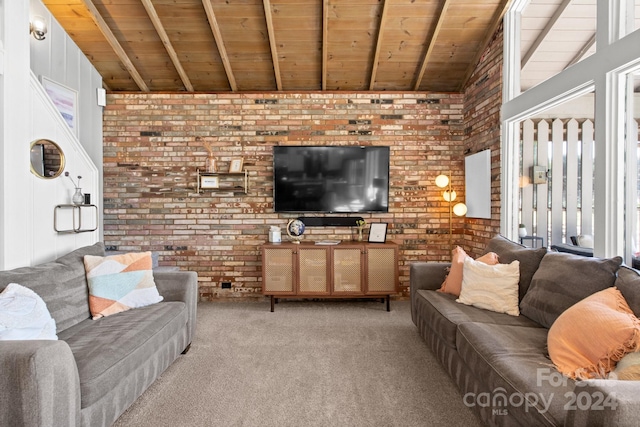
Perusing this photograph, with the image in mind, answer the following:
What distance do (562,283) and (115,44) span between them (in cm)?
455

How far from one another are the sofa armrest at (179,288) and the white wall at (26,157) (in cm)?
91

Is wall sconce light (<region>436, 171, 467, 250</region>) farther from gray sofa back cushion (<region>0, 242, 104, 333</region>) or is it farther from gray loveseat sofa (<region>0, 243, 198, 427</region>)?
gray sofa back cushion (<region>0, 242, 104, 333</region>)

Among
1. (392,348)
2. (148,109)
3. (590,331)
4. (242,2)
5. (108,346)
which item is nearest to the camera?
(590,331)

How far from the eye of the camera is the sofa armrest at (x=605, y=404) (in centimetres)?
100

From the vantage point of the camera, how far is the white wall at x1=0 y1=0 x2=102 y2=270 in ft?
7.82

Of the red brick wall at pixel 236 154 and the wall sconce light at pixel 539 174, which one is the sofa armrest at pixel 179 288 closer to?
the red brick wall at pixel 236 154

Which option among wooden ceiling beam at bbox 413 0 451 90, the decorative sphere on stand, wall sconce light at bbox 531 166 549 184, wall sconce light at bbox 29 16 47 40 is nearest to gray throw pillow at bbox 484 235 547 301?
wall sconce light at bbox 531 166 549 184

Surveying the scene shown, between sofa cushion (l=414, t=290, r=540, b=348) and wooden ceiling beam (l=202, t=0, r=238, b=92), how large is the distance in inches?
129

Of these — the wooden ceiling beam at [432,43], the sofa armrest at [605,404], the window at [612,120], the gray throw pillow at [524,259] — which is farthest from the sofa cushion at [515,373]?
the wooden ceiling beam at [432,43]

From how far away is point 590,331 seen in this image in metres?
1.57

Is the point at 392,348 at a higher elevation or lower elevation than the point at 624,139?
lower

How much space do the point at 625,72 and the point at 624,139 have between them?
0.44 m

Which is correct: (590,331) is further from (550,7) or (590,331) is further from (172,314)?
(550,7)

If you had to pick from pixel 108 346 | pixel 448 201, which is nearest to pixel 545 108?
pixel 448 201
